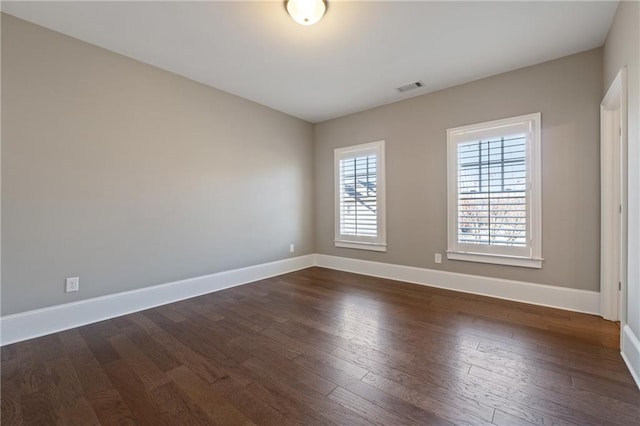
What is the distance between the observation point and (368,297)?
3.28 metres

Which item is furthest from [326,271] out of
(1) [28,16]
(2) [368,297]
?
(1) [28,16]

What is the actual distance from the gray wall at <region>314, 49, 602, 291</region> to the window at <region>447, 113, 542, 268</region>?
0.31 feet

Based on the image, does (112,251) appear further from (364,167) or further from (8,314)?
(364,167)

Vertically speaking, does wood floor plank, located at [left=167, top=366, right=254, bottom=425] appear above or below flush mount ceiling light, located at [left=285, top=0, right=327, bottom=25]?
below

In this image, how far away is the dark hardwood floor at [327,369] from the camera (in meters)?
1.44

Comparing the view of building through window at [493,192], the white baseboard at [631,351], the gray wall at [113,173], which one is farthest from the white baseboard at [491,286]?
the gray wall at [113,173]

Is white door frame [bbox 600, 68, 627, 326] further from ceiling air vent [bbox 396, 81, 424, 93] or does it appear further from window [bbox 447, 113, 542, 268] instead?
ceiling air vent [bbox 396, 81, 424, 93]

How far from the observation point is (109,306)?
2.69m

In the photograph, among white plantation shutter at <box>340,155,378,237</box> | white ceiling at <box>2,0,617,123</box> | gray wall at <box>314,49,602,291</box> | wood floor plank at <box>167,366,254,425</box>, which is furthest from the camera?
white plantation shutter at <box>340,155,378,237</box>

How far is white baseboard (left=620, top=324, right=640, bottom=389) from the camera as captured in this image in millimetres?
1666

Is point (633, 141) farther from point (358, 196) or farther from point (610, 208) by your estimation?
point (358, 196)

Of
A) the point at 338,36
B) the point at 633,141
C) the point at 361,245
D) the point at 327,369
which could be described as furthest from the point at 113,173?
the point at 633,141

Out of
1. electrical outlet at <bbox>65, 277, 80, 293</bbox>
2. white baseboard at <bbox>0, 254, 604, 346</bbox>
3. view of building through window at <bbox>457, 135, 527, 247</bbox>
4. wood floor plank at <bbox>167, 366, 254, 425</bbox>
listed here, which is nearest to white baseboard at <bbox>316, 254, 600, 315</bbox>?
white baseboard at <bbox>0, 254, 604, 346</bbox>

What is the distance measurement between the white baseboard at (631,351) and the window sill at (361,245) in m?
2.57
